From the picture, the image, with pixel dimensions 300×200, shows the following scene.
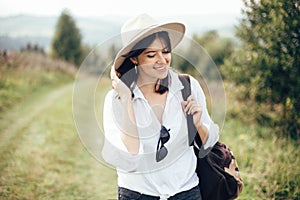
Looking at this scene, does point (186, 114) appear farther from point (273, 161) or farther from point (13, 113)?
point (13, 113)

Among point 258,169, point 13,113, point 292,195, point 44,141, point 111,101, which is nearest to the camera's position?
point 111,101

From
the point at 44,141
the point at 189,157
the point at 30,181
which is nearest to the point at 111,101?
the point at 189,157

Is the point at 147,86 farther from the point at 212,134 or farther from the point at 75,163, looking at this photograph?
the point at 75,163

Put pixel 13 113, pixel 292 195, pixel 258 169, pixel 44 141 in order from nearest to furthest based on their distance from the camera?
1. pixel 292 195
2. pixel 258 169
3. pixel 44 141
4. pixel 13 113

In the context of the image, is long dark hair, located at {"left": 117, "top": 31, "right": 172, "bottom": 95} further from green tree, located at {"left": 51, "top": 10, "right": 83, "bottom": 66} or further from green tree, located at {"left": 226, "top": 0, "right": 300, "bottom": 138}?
green tree, located at {"left": 51, "top": 10, "right": 83, "bottom": 66}

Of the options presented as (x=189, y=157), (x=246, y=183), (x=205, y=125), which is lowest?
(x=246, y=183)

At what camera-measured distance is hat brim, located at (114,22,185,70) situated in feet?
7.30

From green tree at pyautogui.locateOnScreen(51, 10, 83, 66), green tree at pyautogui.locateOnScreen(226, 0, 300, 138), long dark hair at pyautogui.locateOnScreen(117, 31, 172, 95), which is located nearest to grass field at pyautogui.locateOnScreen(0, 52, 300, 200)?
green tree at pyautogui.locateOnScreen(226, 0, 300, 138)

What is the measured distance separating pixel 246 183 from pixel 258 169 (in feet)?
1.35

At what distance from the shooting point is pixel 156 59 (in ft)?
7.44

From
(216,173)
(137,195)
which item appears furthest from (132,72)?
(216,173)

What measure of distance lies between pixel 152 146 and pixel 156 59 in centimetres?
50

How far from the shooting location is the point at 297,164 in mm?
4754

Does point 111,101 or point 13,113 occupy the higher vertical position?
point 111,101
